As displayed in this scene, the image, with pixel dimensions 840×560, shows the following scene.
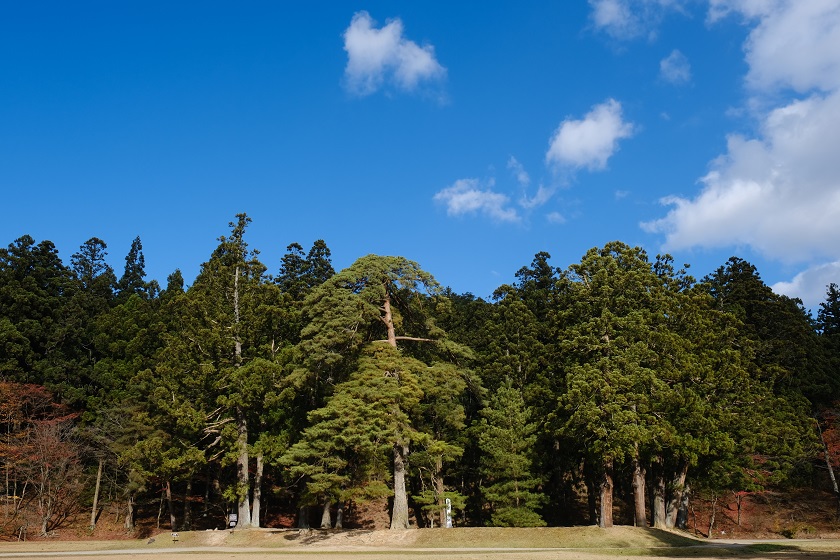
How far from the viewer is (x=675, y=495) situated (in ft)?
94.5

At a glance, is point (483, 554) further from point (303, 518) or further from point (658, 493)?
point (303, 518)

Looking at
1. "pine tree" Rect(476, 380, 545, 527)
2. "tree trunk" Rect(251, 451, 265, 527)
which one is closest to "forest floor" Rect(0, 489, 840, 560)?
"tree trunk" Rect(251, 451, 265, 527)

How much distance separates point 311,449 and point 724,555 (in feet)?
52.0

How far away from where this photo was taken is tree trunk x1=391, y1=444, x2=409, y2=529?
25516 millimetres

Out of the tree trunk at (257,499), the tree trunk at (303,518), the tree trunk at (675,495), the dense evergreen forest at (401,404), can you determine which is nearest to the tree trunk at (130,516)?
the dense evergreen forest at (401,404)

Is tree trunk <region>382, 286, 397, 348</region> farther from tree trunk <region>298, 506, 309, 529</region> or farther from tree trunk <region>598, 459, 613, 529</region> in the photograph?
tree trunk <region>598, 459, 613, 529</region>

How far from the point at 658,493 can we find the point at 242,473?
19.8 m

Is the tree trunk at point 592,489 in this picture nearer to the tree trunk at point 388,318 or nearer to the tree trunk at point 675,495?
the tree trunk at point 675,495

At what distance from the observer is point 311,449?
84.6ft

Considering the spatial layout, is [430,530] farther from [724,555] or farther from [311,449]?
[724,555]

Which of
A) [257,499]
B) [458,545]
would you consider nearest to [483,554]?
[458,545]

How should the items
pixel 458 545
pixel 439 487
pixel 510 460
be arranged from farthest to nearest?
pixel 439 487 < pixel 510 460 < pixel 458 545

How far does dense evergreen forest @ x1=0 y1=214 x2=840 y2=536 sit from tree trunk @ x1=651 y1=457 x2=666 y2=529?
0.33 feet

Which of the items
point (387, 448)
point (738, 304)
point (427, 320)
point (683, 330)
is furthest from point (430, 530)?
point (738, 304)
